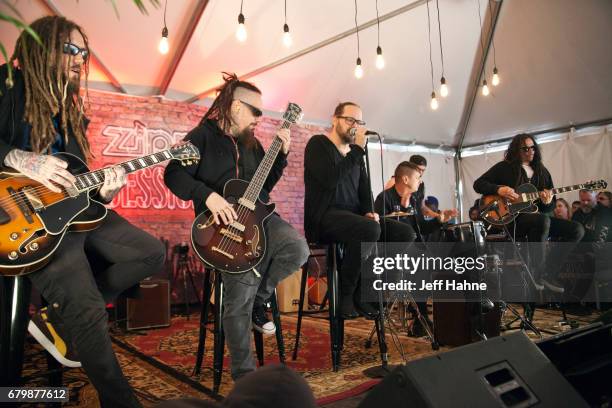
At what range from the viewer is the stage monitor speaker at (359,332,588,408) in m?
1.04

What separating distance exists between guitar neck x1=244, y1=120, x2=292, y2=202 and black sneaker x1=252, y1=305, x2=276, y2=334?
735 millimetres

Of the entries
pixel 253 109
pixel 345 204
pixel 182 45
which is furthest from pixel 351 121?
pixel 182 45

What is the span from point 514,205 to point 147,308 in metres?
4.56

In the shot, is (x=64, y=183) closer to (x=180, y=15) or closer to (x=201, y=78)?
(x=180, y=15)

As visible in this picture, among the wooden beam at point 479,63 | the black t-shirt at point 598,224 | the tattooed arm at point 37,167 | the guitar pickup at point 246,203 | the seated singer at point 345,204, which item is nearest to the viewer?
the tattooed arm at point 37,167

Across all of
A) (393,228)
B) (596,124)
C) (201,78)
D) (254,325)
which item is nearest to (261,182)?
(254,325)

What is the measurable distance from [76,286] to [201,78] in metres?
5.99

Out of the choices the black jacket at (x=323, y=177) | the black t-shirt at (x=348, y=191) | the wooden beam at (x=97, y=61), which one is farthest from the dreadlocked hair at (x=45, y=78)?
the wooden beam at (x=97, y=61)

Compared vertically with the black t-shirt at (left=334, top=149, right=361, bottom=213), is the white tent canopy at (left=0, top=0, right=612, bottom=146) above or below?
above

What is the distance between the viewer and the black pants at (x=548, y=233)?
4699mm

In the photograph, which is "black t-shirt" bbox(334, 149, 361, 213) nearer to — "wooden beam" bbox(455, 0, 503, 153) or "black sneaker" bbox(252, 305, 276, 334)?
"black sneaker" bbox(252, 305, 276, 334)

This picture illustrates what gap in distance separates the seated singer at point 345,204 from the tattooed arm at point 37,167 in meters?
1.74

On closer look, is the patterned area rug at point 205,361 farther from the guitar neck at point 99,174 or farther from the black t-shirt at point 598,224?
the black t-shirt at point 598,224

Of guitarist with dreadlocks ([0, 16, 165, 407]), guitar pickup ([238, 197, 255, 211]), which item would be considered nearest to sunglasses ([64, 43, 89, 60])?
guitarist with dreadlocks ([0, 16, 165, 407])
